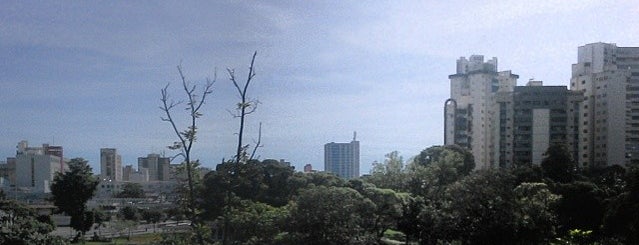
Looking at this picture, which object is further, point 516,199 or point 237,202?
point 516,199

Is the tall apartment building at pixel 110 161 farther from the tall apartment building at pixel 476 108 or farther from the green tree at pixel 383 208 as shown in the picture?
the tall apartment building at pixel 476 108

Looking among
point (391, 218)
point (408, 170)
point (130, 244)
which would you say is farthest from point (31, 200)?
point (391, 218)

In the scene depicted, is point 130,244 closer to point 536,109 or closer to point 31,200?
point 31,200

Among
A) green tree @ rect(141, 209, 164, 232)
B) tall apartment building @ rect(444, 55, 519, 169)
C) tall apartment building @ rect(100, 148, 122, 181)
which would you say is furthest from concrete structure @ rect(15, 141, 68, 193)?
tall apartment building @ rect(444, 55, 519, 169)

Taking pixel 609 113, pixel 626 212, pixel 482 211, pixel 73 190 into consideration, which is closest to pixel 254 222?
pixel 482 211

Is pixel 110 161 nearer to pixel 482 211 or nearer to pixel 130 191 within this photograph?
pixel 482 211

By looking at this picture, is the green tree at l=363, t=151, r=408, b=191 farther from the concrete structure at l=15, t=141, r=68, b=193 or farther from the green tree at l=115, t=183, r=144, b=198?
the green tree at l=115, t=183, r=144, b=198

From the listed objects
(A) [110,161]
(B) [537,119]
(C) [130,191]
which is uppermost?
(B) [537,119]
